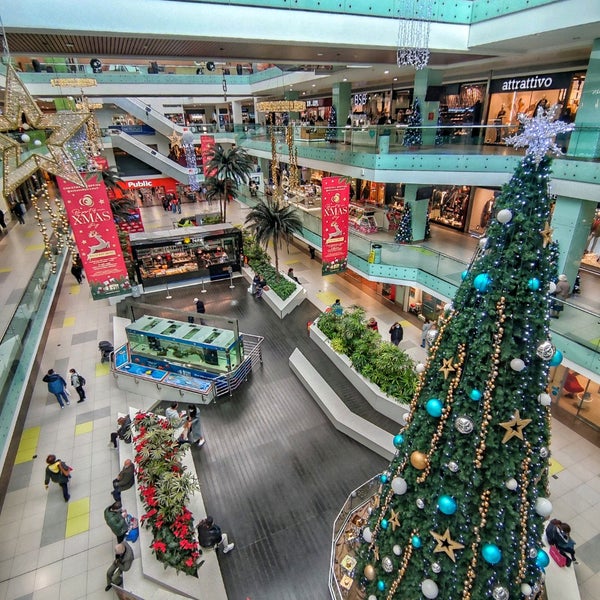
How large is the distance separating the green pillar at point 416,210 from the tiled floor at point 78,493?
13.9 feet

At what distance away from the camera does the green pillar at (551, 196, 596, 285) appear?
1007 centimetres

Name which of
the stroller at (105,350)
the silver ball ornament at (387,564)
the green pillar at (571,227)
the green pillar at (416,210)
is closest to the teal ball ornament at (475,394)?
the silver ball ornament at (387,564)

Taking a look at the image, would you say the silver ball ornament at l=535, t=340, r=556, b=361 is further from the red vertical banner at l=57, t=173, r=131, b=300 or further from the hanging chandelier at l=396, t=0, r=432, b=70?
the red vertical banner at l=57, t=173, r=131, b=300

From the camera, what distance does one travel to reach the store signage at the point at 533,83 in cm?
1314

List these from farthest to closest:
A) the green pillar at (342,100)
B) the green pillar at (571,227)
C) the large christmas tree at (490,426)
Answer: the green pillar at (342,100) → the green pillar at (571,227) → the large christmas tree at (490,426)

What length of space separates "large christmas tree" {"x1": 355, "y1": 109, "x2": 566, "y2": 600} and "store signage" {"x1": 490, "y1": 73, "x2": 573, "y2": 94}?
13.8 metres

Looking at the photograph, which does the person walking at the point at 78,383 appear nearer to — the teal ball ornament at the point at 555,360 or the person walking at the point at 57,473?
the person walking at the point at 57,473

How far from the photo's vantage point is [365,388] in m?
10.7

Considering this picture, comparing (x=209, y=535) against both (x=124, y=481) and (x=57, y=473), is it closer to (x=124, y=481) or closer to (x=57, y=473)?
(x=124, y=481)

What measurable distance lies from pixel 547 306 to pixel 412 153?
36.6 ft

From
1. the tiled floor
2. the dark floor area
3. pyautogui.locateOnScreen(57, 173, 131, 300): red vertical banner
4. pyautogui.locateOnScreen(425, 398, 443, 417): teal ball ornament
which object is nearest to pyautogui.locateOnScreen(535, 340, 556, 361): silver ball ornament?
pyautogui.locateOnScreen(425, 398, 443, 417): teal ball ornament

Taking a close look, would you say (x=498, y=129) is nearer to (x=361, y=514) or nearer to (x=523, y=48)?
(x=523, y=48)

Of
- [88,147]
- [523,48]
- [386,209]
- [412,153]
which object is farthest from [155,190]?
[523,48]

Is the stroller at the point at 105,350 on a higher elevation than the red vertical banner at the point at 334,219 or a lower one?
lower
